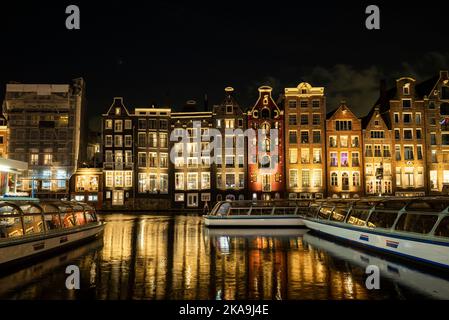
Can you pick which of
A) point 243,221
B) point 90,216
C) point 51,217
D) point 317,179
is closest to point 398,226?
point 243,221

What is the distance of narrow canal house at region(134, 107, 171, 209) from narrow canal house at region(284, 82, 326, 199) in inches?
757

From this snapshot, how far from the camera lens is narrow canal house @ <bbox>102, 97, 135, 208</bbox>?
6731 centimetres

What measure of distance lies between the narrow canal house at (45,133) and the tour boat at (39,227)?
159 feet

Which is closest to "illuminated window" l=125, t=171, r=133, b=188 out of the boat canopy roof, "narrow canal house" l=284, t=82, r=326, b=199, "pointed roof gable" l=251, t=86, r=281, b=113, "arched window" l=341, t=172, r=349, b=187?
"pointed roof gable" l=251, t=86, r=281, b=113

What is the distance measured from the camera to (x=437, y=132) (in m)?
63.3

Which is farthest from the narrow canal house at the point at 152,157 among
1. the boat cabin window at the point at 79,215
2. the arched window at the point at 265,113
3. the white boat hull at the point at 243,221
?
the boat cabin window at the point at 79,215

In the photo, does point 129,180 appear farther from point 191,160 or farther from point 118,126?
point 191,160

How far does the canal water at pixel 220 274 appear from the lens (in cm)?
1060

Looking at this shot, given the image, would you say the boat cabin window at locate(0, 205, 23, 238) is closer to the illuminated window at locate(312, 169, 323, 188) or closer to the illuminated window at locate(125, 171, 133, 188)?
the illuminated window at locate(125, 171, 133, 188)

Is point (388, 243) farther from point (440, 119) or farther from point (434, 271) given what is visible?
point (440, 119)

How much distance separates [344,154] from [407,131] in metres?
9.72

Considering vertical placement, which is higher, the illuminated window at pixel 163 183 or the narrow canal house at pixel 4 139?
the narrow canal house at pixel 4 139

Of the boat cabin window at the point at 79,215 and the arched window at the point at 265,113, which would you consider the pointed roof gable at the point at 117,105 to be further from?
the boat cabin window at the point at 79,215

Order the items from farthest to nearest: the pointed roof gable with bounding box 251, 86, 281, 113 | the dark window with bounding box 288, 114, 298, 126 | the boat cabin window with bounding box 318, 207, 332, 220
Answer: the pointed roof gable with bounding box 251, 86, 281, 113
the dark window with bounding box 288, 114, 298, 126
the boat cabin window with bounding box 318, 207, 332, 220
